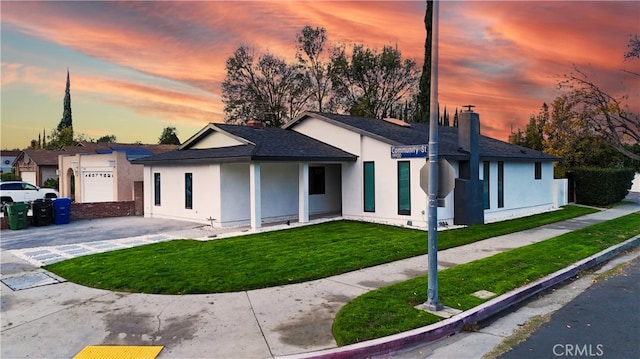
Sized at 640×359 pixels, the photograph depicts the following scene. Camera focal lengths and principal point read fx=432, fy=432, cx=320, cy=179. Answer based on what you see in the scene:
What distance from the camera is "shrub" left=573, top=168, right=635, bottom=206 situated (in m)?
26.2

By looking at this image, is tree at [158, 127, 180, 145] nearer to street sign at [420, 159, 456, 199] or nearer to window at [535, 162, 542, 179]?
window at [535, 162, 542, 179]

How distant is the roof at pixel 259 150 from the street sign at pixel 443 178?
8967mm

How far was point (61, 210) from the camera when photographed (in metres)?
19.0

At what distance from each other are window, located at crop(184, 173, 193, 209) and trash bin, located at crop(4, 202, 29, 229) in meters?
6.32

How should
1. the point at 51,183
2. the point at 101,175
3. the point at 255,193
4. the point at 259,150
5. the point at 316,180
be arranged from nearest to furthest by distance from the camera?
the point at 255,193 < the point at 259,150 < the point at 316,180 < the point at 101,175 < the point at 51,183

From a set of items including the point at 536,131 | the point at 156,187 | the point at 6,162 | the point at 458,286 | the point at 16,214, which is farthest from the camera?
the point at 6,162

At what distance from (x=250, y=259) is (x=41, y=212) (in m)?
12.7

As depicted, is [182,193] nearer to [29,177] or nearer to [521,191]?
[521,191]

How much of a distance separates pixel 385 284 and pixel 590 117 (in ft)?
80.0

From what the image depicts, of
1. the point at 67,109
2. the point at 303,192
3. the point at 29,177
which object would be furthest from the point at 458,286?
the point at 67,109

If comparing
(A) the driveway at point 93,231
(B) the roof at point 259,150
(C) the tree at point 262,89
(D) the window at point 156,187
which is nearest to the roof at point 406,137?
(B) the roof at point 259,150

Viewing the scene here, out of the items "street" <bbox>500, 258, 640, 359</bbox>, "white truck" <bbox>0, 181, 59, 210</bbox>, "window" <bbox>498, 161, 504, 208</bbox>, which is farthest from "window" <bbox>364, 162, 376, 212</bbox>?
"white truck" <bbox>0, 181, 59, 210</bbox>

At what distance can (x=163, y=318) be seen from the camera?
6875mm

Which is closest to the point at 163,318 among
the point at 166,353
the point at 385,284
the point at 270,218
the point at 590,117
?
A: the point at 166,353
